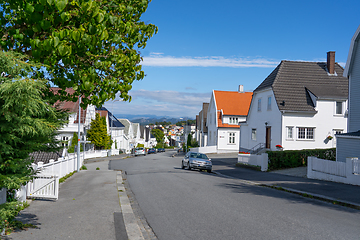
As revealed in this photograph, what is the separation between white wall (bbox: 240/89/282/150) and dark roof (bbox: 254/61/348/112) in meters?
1.00

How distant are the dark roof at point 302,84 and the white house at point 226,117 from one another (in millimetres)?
18032

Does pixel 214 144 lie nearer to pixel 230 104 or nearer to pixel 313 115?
pixel 230 104

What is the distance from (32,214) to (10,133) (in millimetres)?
4283

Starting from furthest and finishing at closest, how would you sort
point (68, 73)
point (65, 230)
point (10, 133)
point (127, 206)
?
point (127, 206)
point (65, 230)
point (68, 73)
point (10, 133)

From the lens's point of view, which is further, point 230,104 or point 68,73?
point 230,104

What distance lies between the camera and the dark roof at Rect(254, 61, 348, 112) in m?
31.2

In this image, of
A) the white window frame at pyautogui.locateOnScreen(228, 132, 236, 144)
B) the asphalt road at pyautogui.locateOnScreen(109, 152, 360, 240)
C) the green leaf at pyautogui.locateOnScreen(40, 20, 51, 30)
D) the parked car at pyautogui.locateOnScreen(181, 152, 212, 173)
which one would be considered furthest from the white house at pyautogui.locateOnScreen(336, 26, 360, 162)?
the white window frame at pyautogui.locateOnScreen(228, 132, 236, 144)

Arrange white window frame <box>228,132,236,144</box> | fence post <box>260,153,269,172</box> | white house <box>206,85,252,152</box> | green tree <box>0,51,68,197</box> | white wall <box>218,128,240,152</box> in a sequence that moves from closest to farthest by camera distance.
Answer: green tree <box>0,51,68,197</box>, fence post <box>260,153,269,172</box>, white wall <box>218,128,240,152</box>, white house <box>206,85,252,152</box>, white window frame <box>228,132,236,144</box>

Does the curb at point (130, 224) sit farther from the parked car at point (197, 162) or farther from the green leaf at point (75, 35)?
the parked car at point (197, 162)

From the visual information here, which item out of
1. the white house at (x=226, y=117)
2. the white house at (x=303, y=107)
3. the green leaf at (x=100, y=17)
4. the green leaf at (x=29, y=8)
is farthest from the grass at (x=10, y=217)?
the white house at (x=226, y=117)

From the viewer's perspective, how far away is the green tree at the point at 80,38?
16.9 ft

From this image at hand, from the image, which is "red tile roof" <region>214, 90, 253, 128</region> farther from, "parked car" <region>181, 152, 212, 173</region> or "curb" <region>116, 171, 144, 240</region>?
"curb" <region>116, 171, 144, 240</region>

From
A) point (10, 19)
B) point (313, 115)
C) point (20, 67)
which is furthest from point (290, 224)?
point (313, 115)

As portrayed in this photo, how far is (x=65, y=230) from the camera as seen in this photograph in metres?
7.09
